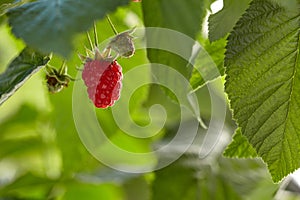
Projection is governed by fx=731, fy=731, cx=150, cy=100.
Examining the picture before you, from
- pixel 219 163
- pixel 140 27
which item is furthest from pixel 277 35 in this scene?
pixel 219 163

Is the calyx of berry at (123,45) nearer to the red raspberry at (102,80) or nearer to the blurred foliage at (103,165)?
the red raspberry at (102,80)

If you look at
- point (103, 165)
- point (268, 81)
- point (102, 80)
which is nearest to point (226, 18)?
point (268, 81)

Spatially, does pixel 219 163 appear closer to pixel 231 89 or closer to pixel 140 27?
pixel 140 27

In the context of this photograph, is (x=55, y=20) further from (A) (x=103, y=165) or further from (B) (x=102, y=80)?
(A) (x=103, y=165)

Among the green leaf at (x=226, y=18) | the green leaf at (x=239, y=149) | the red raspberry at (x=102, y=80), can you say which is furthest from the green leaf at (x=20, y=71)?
the green leaf at (x=239, y=149)

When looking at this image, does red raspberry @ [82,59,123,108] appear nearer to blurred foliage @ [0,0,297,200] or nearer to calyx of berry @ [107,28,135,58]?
calyx of berry @ [107,28,135,58]

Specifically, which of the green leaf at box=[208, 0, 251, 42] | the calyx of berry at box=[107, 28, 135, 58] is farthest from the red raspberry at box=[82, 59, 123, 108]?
the green leaf at box=[208, 0, 251, 42]

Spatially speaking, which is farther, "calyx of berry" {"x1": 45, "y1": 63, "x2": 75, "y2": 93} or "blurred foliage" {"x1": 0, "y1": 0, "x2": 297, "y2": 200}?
"blurred foliage" {"x1": 0, "y1": 0, "x2": 297, "y2": 200}
